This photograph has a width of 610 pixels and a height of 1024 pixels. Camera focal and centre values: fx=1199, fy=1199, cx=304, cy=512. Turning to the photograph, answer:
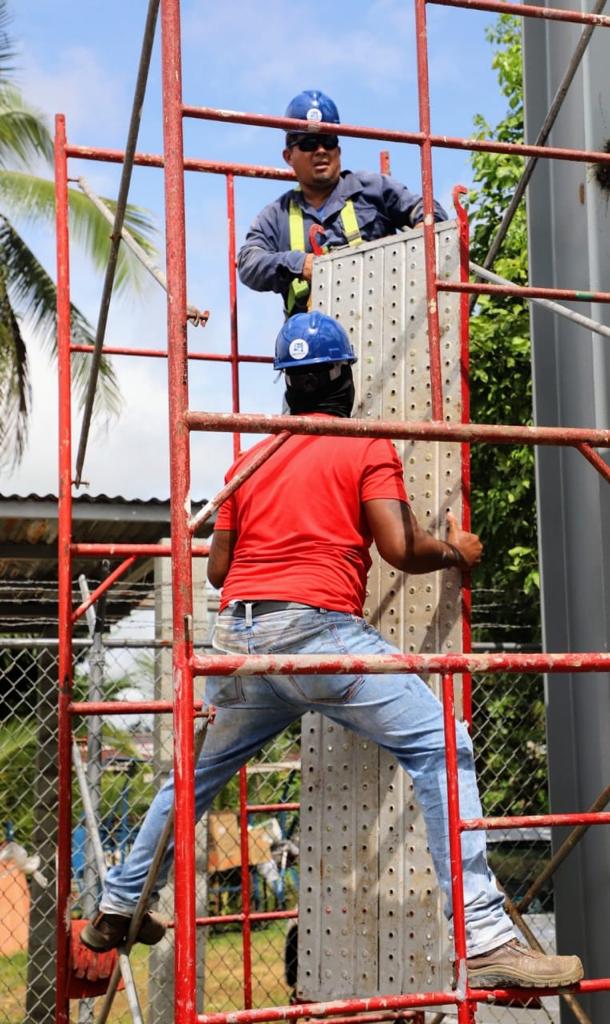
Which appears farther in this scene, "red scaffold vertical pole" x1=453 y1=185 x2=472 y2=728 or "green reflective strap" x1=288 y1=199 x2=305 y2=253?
"green reflective strap" x1=288 y1=199 x2=305 y2=253

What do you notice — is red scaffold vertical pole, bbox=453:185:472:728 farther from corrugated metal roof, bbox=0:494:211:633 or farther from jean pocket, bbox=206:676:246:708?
corrugated metal roof, bbox=0:494:211:633

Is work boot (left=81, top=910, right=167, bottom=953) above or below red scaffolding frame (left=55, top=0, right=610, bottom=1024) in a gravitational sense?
below

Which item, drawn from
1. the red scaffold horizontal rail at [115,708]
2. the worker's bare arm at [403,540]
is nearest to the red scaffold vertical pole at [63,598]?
the red scaffold horizontal rail at [115,708]

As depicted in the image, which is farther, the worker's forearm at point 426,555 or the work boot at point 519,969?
the worker's forearm at point 426,555

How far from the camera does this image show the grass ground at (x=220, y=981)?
10.0 meters

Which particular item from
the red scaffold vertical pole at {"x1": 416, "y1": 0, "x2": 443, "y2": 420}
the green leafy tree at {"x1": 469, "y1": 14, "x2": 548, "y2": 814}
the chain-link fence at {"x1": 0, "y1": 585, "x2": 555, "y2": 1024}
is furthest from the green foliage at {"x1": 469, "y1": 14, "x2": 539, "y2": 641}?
the red scaffold vertical pole at {"x1": 416, "y1": 0, "x2": 443, "y2": 420}

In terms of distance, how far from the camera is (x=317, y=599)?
321cm

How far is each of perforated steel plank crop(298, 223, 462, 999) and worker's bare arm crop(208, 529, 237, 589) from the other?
54 cm

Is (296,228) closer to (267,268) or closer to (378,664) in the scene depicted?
(267,268)

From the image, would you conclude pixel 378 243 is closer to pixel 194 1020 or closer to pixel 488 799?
pixel 194 1020

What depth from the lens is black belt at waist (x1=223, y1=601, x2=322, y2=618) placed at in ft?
10.5

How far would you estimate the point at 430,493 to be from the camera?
12.3 feet

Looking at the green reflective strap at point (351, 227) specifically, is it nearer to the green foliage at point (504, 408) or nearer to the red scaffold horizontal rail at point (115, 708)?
the red scaffold horizontal rail at point (115, 708)

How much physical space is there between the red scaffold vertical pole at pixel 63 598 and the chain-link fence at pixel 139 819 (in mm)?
423
